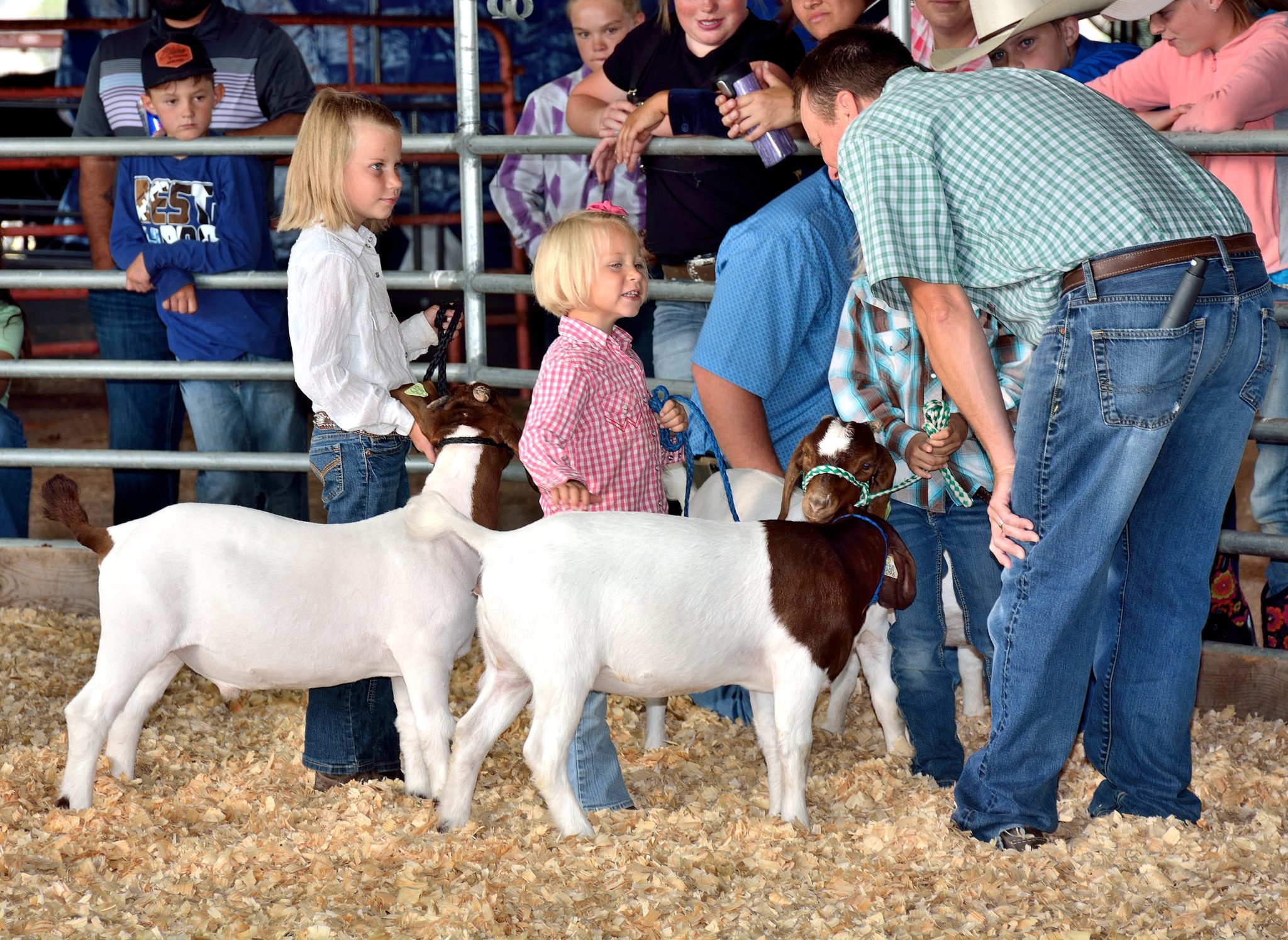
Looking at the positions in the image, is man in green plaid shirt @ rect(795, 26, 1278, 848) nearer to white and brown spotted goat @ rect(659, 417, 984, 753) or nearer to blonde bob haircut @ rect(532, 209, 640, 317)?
white and brown spotted goat @ rect(659, 417, 984, 753)

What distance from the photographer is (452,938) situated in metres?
2.60

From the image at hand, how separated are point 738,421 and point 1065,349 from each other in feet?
4.03

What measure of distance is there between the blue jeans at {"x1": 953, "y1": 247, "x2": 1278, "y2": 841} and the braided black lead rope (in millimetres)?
1648

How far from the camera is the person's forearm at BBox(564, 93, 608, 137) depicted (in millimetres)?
4602

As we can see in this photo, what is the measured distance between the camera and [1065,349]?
2693 mm

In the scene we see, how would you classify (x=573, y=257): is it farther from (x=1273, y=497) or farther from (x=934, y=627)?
(x=1273, y=497)

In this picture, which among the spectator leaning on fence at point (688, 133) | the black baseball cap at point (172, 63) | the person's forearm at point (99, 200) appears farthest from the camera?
the person's forearm at point (99, 200)

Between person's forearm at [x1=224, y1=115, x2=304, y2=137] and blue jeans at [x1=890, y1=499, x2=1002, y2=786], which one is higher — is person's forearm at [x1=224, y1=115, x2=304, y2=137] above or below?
above

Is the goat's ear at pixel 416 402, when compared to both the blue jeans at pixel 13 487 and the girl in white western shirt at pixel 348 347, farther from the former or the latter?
the blue jeans at pixel 13 487

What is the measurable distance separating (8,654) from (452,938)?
2.71 metres

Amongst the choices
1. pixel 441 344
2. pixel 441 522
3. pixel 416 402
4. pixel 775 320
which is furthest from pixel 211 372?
pixel 775 320

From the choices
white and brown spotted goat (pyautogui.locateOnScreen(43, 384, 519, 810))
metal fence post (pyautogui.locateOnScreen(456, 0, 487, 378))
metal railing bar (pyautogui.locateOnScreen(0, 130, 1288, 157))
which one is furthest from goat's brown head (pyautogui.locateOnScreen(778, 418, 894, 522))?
metal fence post (pyautogui.locateOnScreen(456, 0, 487, 378))

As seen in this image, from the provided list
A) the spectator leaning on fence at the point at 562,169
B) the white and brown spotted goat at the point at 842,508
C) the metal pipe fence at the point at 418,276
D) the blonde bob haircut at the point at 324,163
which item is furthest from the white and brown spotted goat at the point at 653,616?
the spectator leaning on fence at the point at 562,169

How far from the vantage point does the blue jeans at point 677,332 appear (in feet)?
15.0
